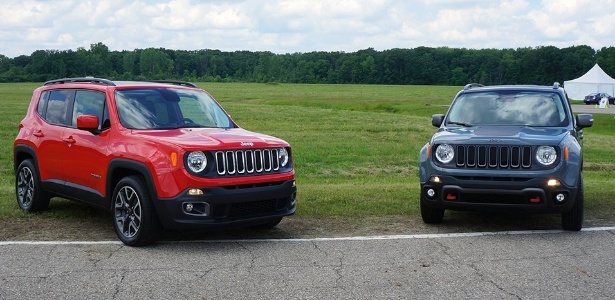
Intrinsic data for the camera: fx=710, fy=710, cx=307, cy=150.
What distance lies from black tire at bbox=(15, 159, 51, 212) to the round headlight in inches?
117

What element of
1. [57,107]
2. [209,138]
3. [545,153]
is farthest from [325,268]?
[57,107]

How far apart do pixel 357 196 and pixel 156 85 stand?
12.8 feet

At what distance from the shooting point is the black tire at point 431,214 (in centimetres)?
866

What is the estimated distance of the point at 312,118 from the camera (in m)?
37.7

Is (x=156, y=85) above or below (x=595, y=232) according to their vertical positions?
above

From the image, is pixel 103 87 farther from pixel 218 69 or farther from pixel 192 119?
pixel 218 69

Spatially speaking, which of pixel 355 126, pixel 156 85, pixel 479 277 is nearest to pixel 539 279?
pixel 479 277

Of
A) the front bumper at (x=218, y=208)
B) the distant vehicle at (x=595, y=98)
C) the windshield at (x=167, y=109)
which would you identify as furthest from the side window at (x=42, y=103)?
the distant vehicle at (x=595, y=98)

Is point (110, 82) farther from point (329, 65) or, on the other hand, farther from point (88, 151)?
point (329, 65)

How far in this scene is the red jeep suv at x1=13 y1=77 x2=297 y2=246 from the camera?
7.15m

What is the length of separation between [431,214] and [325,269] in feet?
8.62

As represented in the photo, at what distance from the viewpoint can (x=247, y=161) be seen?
7.46 m

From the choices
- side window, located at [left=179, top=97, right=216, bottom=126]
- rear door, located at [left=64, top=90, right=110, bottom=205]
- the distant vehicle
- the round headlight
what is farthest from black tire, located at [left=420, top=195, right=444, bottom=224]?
the distant vehicle

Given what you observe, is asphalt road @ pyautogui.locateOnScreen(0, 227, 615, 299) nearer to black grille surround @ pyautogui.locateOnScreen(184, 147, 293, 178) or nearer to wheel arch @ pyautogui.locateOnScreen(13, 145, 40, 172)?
black grille surround @ pyautogui.locateOnScreen(184, 147, 293, 178)
